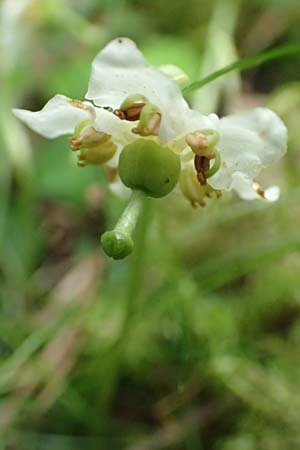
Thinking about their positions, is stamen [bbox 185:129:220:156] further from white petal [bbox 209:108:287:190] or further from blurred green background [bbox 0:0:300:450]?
blurred green background [bbox 0:0:300:450]

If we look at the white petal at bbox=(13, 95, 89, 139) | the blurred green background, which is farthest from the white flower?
the blurred green background

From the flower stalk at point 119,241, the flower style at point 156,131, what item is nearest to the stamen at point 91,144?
the flower style at point 156,131

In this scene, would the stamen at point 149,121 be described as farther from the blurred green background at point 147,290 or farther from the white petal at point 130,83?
the blurred green background at point 147,290

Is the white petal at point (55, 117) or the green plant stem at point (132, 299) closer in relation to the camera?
the white petal at point (55, 117)

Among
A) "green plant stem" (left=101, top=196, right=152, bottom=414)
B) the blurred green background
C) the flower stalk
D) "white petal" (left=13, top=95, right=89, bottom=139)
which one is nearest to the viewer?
the flower stalk

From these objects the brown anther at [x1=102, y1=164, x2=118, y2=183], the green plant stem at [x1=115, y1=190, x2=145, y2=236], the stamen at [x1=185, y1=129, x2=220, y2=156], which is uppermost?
the stamen at [x1=185, y1=129, x2=220, y2=156]

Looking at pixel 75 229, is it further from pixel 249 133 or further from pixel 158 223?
pixel 249 133

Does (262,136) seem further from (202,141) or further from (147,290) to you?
(147,290)

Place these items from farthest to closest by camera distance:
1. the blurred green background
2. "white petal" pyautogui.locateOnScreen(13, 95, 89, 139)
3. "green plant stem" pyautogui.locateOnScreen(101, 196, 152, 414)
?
the blurred green background → "green plant stem" pyautogui.locateOnScreen(101, 196, 152, 414) → "white petal" pyautogui.locateOnScreen(13, 95, 89, 139)
